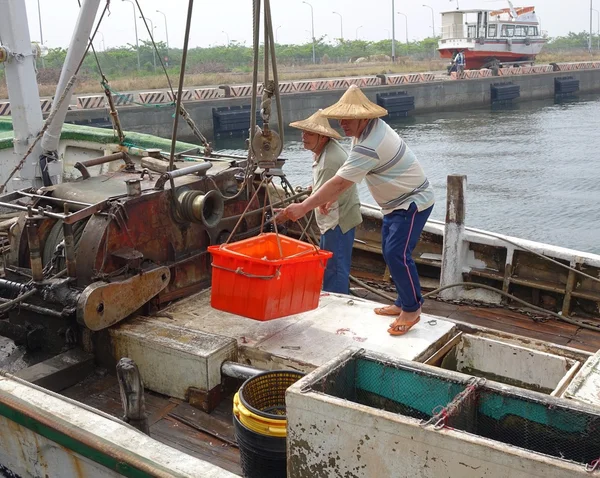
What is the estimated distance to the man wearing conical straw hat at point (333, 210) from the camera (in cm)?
518

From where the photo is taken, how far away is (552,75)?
1578 inches

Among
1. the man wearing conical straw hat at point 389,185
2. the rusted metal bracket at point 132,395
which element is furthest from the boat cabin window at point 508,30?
the rusted metal bracket at point 132,395

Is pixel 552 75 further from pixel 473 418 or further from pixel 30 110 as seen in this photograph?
pixel 473 418

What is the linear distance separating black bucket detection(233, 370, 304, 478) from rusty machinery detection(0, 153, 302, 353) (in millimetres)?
1373

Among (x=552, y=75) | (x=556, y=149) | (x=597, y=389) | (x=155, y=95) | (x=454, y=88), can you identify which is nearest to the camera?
(x=597, y=389)

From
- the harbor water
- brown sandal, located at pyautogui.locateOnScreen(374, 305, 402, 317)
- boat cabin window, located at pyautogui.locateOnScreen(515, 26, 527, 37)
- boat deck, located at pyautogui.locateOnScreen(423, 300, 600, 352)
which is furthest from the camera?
boat cabin window, located at pyautogui.locateOnScreen(515, 26, 527, 37)

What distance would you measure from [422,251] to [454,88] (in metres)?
30.4

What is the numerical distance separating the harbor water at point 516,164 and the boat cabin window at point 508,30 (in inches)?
547

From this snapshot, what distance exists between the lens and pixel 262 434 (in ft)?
10.1

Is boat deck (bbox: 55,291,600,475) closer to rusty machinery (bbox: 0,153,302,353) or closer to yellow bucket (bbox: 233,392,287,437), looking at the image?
rusty machinery (bbox: 0,153,302,353)

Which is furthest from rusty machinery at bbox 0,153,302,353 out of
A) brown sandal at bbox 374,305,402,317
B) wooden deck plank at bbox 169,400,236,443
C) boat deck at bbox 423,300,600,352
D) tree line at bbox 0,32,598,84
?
tree line at bbox 0,32,598,84

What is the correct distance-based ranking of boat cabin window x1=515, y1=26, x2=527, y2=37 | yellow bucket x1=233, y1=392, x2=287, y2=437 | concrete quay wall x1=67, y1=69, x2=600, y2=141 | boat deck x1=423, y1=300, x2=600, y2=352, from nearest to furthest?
yellow bucket x1=233, y1=392, x2=287, y2=437
boat deck x1=423, y1=300, x2=600, y2=352
concrete quay wall x1=67, y1=69, x2=600, y2=141
boat cabin window x1=515, y1=26, x2=527, y2=37

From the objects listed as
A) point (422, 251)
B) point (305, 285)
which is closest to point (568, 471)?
point (305, 285)

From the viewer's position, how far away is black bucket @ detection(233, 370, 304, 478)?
3.08m
